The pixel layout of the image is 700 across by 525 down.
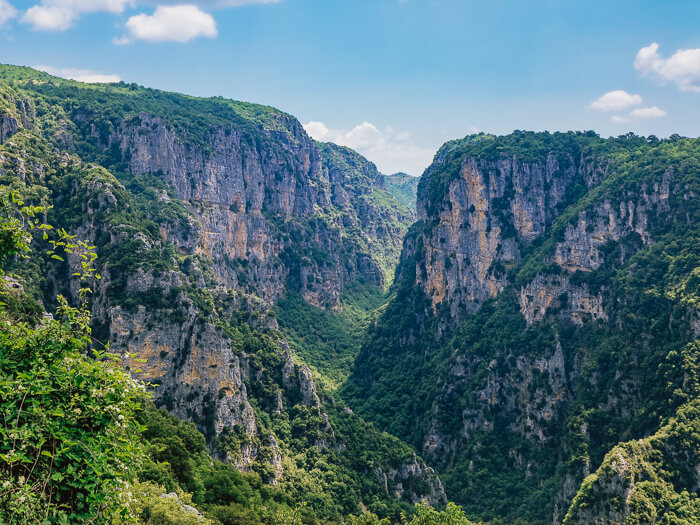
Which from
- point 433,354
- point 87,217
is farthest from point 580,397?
point 87,217

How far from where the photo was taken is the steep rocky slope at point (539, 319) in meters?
89.4

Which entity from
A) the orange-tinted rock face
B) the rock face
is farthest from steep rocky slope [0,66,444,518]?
the orange-tinted rock face

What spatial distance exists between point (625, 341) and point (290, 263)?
111m

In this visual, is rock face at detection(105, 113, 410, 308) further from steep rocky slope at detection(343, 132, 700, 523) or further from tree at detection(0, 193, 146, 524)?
tree at detection(0, 193, 146, 524)

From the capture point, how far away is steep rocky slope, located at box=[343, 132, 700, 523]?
8944 cm

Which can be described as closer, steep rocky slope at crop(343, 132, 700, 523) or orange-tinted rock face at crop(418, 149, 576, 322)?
steep rocky slope at crop(343, 132, 700, 523)

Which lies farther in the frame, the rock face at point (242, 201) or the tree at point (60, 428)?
the rock face at point (242, 201)

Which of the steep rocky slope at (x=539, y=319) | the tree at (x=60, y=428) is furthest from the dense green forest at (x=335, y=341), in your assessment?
the steep rocky slope at (x=539, y=319)

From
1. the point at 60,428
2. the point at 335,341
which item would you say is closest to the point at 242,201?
the point at 335,341

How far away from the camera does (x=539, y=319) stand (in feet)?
375

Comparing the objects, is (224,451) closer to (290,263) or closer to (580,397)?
(580,397)

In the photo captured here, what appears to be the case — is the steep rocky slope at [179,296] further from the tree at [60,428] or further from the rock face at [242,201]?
the tree at [60,428]

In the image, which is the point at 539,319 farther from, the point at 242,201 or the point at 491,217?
the point at 242,201

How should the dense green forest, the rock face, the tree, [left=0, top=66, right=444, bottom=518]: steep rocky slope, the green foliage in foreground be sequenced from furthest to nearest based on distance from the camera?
the rock face
[left=0, top=66, right=444, bottom=518]: steep rocky slope
the green foliage in foreground
the dense green forest
the tree
